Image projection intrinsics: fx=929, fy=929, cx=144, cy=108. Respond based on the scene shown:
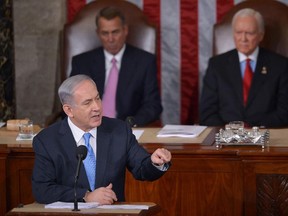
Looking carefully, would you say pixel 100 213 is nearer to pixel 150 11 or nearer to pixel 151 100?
pixel 151 100

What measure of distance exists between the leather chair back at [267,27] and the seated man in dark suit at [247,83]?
7.5 inches

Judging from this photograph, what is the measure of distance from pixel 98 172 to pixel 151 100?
2.53 metres

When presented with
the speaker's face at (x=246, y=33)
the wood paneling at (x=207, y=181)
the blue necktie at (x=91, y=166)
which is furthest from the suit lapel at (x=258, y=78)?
the blue necktie at (x=91, y=166)

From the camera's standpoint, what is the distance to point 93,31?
734 centimetres

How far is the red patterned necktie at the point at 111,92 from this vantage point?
7199 mm

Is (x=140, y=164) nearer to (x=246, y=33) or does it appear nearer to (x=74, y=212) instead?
(x=74, y=212)

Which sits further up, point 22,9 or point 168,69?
point 22,9

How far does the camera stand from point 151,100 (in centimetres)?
707

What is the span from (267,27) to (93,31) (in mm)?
1364

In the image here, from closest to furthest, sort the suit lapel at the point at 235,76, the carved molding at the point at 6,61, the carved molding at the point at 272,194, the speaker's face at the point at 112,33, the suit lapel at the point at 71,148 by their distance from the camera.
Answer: the suit lapel at the point at 71,148, the carved molding at the point at 272,194, the suit lapel at the point at 235,76, the speaker's face at the point at 112,33, the carved molding at the point at 6,61

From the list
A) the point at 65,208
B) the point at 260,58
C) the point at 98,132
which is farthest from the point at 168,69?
the point at 65,208

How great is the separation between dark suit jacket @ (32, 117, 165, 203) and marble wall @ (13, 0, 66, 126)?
327 centimetres

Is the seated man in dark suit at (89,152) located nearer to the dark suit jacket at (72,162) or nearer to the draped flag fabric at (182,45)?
the dark suit jacket at (72,162)

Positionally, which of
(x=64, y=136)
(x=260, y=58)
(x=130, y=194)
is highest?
(x=260, y=58)
